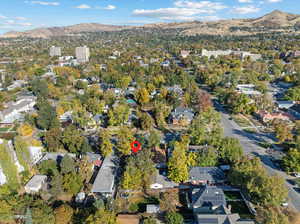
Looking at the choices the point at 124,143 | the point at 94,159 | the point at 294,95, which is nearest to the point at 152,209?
the point at 124,143

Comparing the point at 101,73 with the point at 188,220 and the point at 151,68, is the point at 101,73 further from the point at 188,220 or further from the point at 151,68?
the point at 188,220

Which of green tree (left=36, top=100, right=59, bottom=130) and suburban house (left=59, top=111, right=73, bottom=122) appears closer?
green tree (left=36, top=100, right=59, bottom=130)

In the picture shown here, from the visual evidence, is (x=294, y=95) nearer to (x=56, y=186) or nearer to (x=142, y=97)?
(x=142, y=97)

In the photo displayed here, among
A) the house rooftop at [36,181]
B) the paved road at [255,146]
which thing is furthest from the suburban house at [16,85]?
the paved road at [255,146]

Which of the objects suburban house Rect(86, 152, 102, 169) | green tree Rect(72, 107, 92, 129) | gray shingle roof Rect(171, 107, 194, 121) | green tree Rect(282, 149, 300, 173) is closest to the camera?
green tree Rect(282, 149, 300, 173)

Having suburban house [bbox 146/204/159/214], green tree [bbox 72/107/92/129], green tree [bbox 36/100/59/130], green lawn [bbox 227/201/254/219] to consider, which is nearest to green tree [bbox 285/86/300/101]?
green lawn [bbox 227/201/254/219]

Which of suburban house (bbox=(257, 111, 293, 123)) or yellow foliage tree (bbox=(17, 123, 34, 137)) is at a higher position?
suburban house (bbox=(257, 111, 293, 123))

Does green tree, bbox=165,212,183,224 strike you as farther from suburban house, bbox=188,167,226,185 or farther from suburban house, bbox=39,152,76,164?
suburban house, bbox=39,152,76,164
